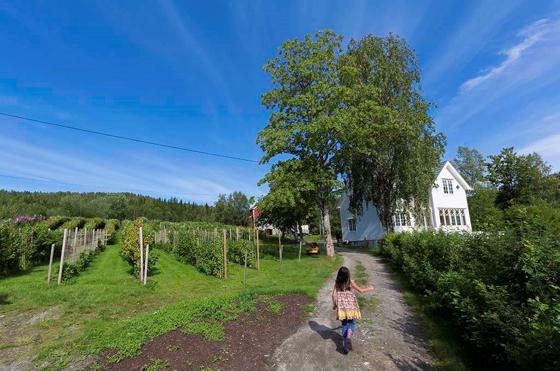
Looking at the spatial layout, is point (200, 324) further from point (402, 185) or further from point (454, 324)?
point (402, 185)

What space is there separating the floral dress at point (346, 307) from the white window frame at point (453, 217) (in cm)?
3357

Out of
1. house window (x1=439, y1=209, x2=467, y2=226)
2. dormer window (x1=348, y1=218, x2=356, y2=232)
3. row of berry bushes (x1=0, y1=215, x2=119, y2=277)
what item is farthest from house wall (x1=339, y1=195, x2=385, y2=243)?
row of berry bushes (x1=0, y1=215, x2=119, y2=277)

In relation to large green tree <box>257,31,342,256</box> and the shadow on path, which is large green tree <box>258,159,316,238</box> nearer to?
large green tree <box>257,31,342,256</box>

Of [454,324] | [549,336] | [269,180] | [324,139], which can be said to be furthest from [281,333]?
[324,139]

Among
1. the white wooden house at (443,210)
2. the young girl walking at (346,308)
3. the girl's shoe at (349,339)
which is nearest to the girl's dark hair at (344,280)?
the young girl walking at (346,308)

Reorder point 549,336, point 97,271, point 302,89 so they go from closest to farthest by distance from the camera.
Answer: point 549,336
point 97,271
point 302,89

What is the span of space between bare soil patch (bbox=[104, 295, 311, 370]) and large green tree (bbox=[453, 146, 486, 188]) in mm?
64875

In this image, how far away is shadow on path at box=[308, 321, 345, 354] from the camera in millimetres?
6881

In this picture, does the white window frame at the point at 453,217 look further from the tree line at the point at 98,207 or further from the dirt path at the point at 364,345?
the tree line at the point at 98,207

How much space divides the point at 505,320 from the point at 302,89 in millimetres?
A: 22534

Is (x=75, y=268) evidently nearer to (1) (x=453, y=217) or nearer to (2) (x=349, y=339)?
(2) (x=349, y=339)

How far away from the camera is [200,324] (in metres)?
7.39

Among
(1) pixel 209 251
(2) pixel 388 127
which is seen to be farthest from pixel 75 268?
(2) pixel 388 127

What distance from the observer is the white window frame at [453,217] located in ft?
119
